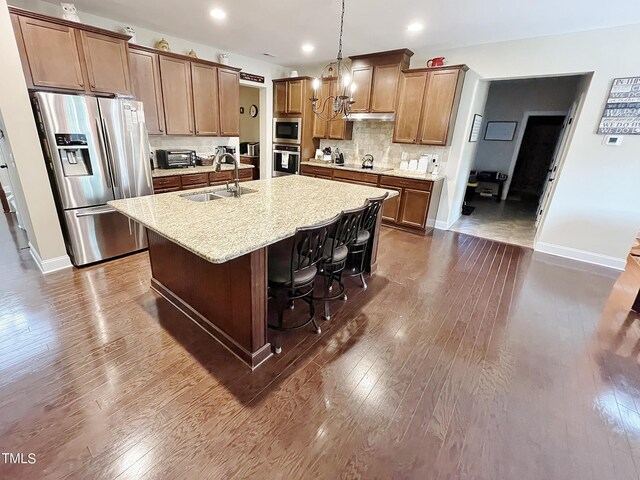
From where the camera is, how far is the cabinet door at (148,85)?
139 inches

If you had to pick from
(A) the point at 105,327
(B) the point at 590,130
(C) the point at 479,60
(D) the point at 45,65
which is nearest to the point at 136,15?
(D) the point at 45,65

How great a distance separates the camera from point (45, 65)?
2.72 metres

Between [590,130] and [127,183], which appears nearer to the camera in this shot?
[127,183]

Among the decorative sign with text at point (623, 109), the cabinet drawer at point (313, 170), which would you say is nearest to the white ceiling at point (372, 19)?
the decorative sign with text at point (623, 109)

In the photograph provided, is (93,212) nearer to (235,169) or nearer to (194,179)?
(194,179)

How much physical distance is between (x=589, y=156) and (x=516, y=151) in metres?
4.12

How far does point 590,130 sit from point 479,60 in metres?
1.66

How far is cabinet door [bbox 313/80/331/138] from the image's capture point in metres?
5.17

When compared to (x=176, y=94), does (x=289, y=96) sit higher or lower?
higher

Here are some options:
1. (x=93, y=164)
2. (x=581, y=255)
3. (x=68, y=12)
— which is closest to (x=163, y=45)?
(x=68, y=12)

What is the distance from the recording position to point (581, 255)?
3758 mm

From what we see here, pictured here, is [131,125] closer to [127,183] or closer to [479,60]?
[127,183]

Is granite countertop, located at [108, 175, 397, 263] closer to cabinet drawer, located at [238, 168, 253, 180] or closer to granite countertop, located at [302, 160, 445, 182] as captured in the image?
granite countertop, located at [302, 160, 445, 182]

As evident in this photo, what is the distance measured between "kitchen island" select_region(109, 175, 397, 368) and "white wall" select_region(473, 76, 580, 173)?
6511mm
